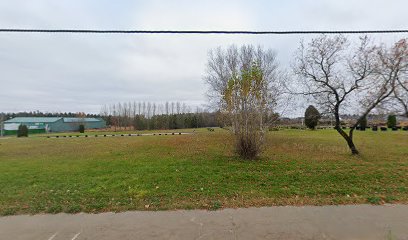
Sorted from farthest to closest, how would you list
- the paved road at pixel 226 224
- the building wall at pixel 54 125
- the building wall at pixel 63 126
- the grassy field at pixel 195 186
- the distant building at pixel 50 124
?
1. the building wall at pixel 63 126
2. the distant building at pixel 50 124
3. the building wall at pixel 54 125
4. the grassy field at pixel 195 186
5. the paved road at pixel 226 224

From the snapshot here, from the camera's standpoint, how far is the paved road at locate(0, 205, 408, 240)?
12.9 feet

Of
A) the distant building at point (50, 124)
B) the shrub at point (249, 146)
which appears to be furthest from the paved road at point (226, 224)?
the distant building at point (50, 124)

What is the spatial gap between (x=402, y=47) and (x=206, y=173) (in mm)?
11824

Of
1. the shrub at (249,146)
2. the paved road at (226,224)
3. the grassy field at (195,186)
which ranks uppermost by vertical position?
the shrub at (249,146)

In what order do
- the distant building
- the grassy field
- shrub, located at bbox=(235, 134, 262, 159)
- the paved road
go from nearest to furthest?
1. the paved road
2. the grassy field
3. shrub, located at bbox=(235, 134, 262, 159)
4. the distant building

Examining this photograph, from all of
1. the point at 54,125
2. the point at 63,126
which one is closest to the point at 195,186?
the point at 54,125

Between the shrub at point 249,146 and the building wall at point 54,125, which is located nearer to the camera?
the shrub at point 249,146

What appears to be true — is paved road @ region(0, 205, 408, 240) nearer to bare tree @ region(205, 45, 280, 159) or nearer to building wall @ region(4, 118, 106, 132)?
bare tree @ region(205, 45, 280, 159)

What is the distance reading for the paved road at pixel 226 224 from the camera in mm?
3932

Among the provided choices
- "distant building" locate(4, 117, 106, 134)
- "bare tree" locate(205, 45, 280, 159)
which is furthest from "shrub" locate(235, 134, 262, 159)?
"distant building" locate(4, 117, 106, 134)

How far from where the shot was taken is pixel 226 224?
14.1 feet

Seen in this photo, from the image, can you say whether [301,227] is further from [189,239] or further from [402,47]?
[402,47]

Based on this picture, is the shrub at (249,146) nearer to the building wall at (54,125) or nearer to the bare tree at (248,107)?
the bare tree at (248,107)

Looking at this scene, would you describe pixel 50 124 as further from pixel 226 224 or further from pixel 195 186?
pixel 226 224
